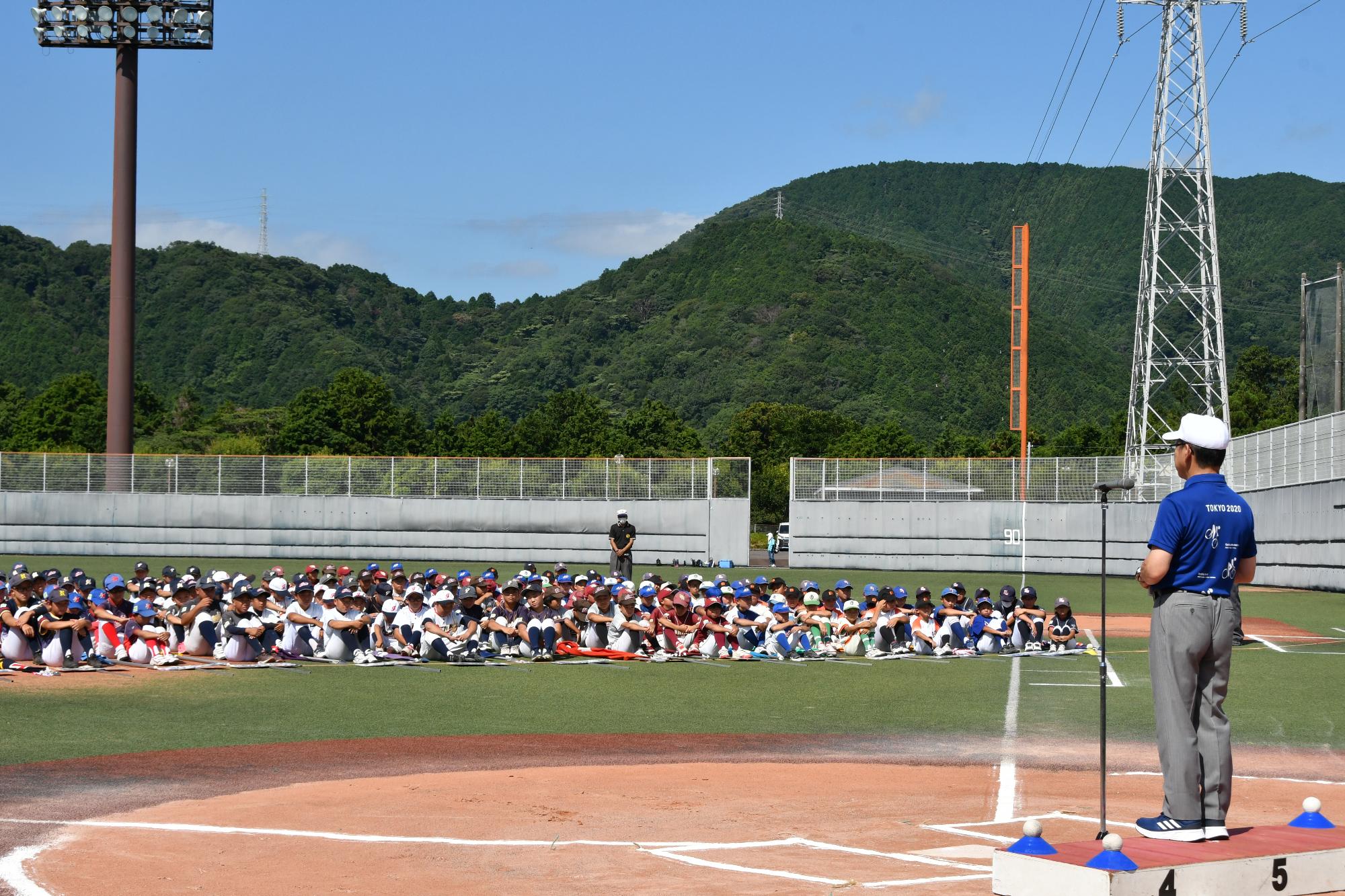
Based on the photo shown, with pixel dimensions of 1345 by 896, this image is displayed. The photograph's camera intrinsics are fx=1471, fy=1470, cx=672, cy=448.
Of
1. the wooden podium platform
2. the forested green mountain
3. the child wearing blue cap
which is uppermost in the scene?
the forested green mountain

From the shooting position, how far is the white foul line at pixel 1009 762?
9.62 metres

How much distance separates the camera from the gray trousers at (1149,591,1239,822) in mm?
6602

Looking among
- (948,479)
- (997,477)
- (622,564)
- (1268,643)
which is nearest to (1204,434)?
(1268,643)

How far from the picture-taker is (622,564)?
1221 inches

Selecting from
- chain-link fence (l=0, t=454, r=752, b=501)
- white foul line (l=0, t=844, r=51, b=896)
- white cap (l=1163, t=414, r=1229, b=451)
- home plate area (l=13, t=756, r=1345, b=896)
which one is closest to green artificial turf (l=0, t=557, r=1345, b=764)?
home plate area (l=13, t=756, r=1345, b=896)

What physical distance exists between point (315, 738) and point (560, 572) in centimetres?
1284

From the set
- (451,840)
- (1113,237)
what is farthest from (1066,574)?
(1113,237)

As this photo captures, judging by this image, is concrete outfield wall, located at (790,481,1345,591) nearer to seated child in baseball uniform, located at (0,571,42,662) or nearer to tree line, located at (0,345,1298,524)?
seated child in baseball uniform, located at (0,571,42,662)

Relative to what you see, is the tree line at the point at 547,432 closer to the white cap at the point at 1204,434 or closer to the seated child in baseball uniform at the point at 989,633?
the seated child in baseball uniform at the point at 989,633

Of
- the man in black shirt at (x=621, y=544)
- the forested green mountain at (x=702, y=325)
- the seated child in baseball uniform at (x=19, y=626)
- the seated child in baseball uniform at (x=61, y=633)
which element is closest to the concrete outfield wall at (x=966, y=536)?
the man in black shirt at (x=621, y=544)

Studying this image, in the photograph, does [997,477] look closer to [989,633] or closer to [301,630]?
[989,633]

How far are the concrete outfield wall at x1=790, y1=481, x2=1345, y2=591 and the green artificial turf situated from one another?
20.6 m

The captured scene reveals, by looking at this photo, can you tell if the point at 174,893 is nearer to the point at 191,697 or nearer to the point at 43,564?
the point at 191,697

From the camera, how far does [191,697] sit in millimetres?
15312
